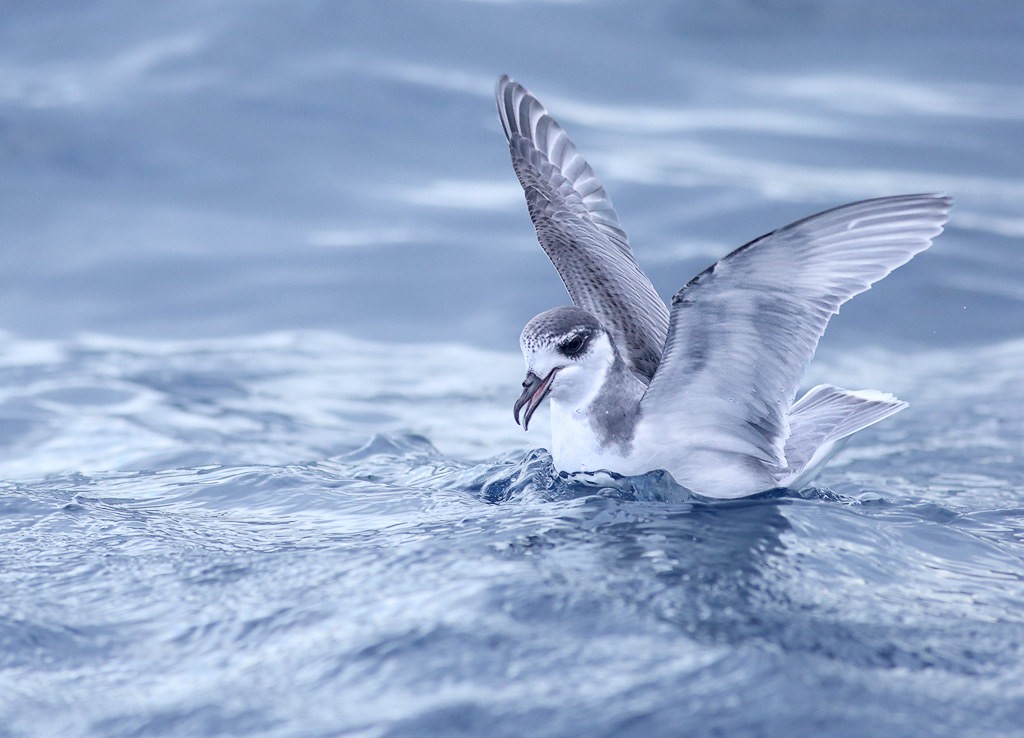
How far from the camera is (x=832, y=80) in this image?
13.1 metres

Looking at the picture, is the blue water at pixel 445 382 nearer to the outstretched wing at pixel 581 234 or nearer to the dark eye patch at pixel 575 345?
the dark eye patch at pixel 575 345

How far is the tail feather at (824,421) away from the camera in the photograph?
5.90m

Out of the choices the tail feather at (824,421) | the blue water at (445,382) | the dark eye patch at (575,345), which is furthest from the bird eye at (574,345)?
the tail feather at (824,421)

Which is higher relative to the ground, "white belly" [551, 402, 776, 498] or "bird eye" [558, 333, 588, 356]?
"bird eye" [558, 333, 588, 356]

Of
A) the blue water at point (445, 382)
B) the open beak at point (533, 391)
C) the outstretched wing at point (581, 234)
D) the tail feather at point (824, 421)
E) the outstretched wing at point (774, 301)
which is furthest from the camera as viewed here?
the outstretched wing at point (581, 234)

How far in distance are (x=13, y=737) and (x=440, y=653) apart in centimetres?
124

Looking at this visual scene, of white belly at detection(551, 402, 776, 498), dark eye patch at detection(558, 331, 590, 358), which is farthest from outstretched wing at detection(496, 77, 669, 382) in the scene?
dark eye patch at detection(558, 331, 590, 358)

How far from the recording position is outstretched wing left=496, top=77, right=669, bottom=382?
634 cm

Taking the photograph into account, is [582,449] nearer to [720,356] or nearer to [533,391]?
[533,391]

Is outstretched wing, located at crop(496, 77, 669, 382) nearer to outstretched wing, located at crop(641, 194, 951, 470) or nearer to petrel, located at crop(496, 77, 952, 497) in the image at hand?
petrel, located at crop(496, 77, 952, 497)

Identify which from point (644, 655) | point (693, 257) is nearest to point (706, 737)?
point (644, 655)

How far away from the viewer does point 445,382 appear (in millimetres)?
8930

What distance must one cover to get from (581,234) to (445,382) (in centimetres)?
217

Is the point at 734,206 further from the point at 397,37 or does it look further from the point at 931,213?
the point at 931,213
